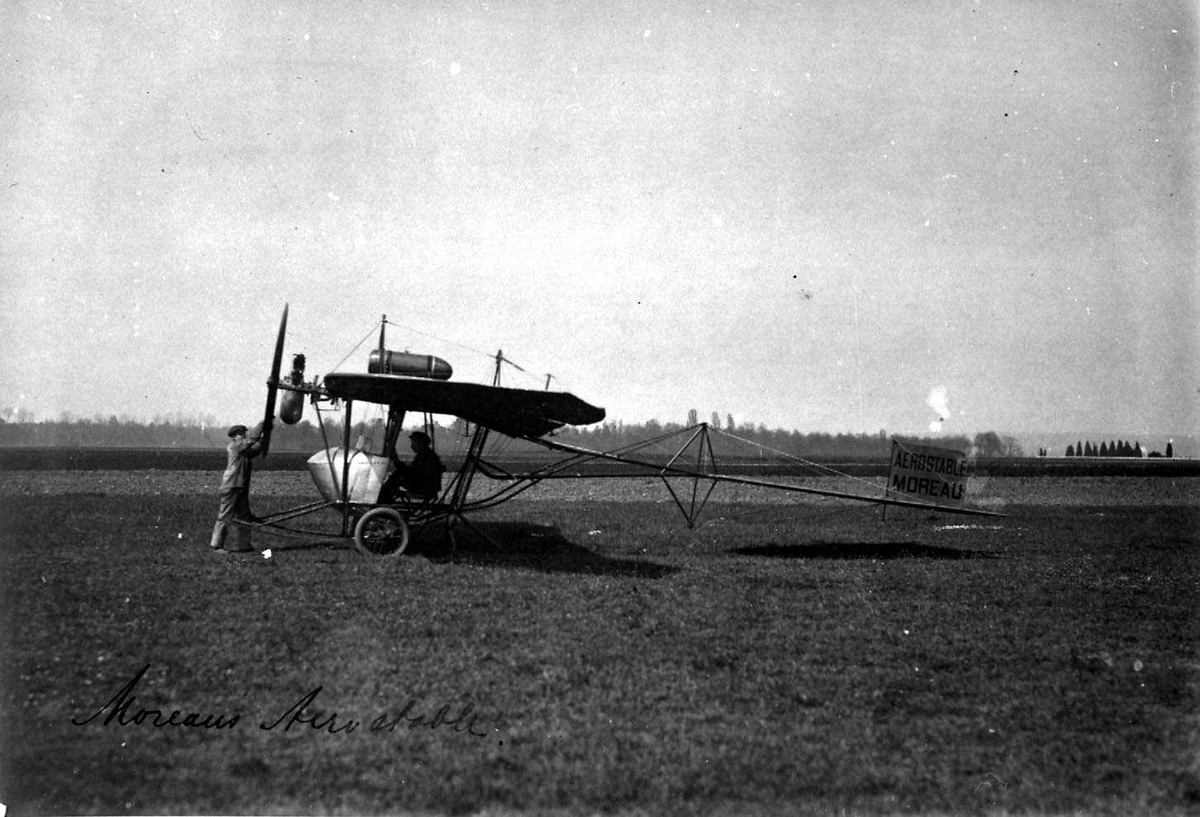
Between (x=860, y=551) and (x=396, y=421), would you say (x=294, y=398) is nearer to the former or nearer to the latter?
(x=396, y=421)

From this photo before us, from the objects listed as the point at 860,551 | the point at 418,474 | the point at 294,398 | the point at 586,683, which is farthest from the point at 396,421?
the point at 860,551

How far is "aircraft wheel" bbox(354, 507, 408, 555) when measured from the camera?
10.5m

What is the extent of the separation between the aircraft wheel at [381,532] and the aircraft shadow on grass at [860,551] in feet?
17.5

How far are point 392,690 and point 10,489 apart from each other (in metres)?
22.0

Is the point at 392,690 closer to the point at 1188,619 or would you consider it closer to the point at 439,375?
the point at 439,375

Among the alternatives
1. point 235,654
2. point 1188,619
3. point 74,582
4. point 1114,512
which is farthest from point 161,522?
point 1114,512

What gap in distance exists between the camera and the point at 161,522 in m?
13.7

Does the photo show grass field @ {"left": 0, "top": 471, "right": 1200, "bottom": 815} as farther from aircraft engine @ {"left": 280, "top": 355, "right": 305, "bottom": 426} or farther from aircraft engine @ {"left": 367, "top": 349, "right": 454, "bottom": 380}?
aircraft engine @ {"left": 367, "top": 349, "right": 454, "bottom": 380}

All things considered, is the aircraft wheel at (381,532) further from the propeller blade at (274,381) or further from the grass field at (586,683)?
the propeller blade at (274,381)

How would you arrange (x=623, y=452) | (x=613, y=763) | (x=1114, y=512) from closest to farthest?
(x=613, y=763), (x=623, y=452), (x=1114, y=512)

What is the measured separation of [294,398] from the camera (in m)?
10.8

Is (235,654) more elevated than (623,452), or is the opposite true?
(623,452)
